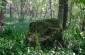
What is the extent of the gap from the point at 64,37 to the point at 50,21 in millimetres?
1070

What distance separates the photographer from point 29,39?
37.0ft

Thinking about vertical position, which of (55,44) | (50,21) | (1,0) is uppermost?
(1,0)

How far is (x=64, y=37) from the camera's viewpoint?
11.6 meters

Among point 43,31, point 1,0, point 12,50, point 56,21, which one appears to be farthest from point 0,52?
point 56,21

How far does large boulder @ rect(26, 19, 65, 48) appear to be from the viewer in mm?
11062

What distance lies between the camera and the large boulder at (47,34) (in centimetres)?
1106

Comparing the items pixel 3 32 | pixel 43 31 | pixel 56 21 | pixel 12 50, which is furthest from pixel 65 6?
pixel 12 50

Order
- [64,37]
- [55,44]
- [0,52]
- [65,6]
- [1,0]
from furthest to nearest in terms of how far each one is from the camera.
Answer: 1. [65,6]
2. [64,37]
3. [55,44]
4. [1,0]
5. [0,52]

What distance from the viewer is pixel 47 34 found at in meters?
Answer: 11.4

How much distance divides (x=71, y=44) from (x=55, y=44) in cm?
76

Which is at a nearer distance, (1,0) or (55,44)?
(1,0)

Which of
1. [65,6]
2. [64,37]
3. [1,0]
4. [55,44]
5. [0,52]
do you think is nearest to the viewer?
[0,52]

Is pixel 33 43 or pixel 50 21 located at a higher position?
pixel 50 21

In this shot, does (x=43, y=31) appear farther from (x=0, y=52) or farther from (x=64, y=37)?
(x=0, y=52)
